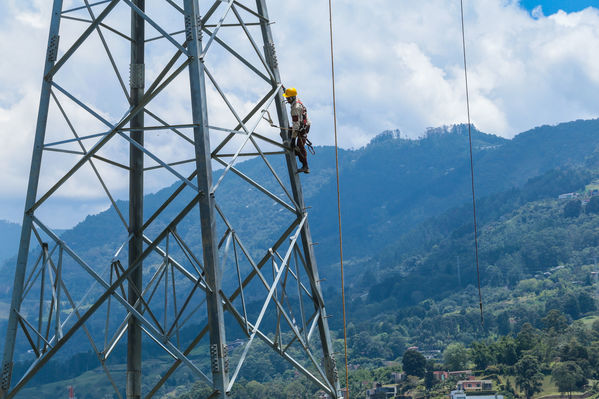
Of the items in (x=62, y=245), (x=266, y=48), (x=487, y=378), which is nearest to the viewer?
(x=62, y=245)

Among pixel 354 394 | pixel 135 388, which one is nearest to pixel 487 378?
pixel 354 394

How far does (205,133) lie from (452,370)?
553 ft

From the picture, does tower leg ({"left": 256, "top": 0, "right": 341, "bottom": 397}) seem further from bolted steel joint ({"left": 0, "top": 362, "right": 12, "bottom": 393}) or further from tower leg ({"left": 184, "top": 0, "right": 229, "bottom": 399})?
bolted steel joint ({"left": 0, "top": 362, "right": 12, "bottom": 393})

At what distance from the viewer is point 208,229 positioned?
1383cm

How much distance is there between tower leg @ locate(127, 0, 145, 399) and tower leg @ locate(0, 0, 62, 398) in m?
1.93

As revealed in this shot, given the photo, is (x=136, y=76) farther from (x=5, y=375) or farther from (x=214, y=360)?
(x=214, y=360)

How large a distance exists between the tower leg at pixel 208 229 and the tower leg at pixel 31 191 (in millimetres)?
3592

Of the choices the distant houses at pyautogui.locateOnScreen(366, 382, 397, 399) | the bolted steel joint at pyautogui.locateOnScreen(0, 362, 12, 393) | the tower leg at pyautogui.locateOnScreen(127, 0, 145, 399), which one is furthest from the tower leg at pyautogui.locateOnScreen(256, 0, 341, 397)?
the distant houses at pyautogui.locateOnScreen(366, 382, 397, 399)

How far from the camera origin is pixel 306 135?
17.4 m

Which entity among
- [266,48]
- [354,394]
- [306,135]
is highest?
[266,48]

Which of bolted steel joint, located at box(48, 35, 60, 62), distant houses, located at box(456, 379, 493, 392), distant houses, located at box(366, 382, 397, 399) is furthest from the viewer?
distant houses, located at box(366, 382, 397, 399)

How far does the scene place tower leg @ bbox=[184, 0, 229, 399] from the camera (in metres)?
13.7

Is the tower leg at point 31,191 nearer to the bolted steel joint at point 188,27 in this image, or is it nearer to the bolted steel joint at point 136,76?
the bolted steel joint at point 136,76

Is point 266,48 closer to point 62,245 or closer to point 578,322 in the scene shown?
point 62,245
